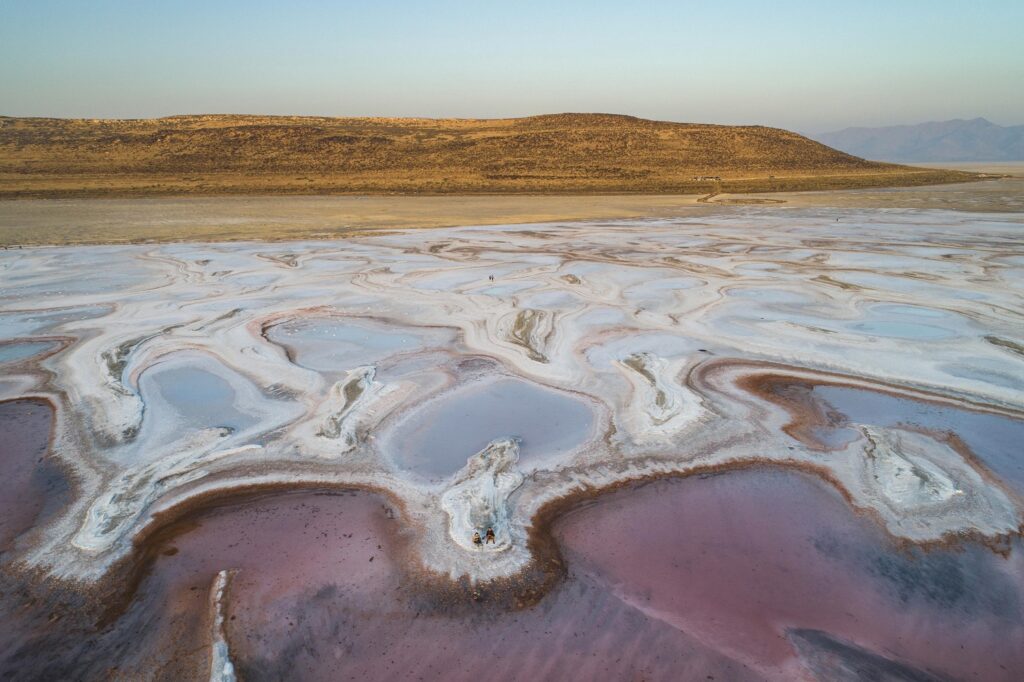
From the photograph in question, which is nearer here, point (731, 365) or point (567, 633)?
point (567, 633)

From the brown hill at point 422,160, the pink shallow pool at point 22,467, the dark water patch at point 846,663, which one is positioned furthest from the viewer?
the brown hill at point 422,160

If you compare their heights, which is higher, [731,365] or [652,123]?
[652,123]

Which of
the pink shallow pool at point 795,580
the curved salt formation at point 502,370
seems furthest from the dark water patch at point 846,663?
the curved salt formation at point 502,370

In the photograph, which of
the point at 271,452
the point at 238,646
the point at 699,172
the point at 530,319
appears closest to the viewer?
the point at 238,646

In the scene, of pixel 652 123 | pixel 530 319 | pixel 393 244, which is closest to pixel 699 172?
pixel 652 123

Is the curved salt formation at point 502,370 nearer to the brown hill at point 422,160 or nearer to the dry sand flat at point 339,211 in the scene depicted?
the dry sand flat at point 339,211

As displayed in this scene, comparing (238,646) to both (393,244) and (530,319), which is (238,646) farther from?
(393,244)

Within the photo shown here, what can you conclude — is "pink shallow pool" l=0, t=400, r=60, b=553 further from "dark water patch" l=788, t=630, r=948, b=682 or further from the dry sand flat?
the dry sand flat
